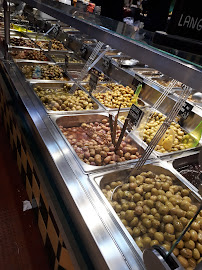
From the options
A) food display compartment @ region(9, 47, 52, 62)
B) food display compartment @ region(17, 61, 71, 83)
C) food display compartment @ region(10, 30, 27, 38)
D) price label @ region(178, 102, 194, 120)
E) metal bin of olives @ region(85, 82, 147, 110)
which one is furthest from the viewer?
food display compartment @ region(10, 30, 27, 38)

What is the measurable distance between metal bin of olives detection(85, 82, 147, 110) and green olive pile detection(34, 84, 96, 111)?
7.7 inches

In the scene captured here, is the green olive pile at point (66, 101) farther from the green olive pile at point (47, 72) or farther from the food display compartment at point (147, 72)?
the food display compartment at point (147, 72)

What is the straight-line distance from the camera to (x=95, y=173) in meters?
1.71

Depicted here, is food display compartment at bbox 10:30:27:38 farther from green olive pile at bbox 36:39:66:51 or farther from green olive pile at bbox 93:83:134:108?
green olive pile at bbox 93:83:134:108

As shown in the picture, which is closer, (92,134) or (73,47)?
(92,134)

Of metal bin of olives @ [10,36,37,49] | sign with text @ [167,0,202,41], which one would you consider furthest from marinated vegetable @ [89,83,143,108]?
metal bin of olives @ [10,36,37,49]

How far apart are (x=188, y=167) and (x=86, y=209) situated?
1237 mm

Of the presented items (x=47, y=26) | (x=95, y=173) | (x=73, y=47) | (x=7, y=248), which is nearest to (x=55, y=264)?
(x=7, y=248)

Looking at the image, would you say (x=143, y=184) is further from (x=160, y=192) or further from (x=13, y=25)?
(x=13, y=25)

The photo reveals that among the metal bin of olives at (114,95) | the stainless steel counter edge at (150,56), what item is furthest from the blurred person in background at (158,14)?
the stainless steel counter edge at (150,56)

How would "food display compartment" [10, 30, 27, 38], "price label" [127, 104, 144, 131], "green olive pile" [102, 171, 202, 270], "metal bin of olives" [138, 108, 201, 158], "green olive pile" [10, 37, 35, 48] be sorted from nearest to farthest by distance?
"green olive pile" [102, 171, 202, 270]
"price label" [127, 104, 144, 131]
"metal bin of olives" [138, 108, 201, 158]
"green olive pile" [10, 37, 35, 48]
"food display compartment" [10, 30, 27, 38]

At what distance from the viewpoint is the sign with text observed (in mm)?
899

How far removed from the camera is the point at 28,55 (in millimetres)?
4066

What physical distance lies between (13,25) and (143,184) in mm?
5549
